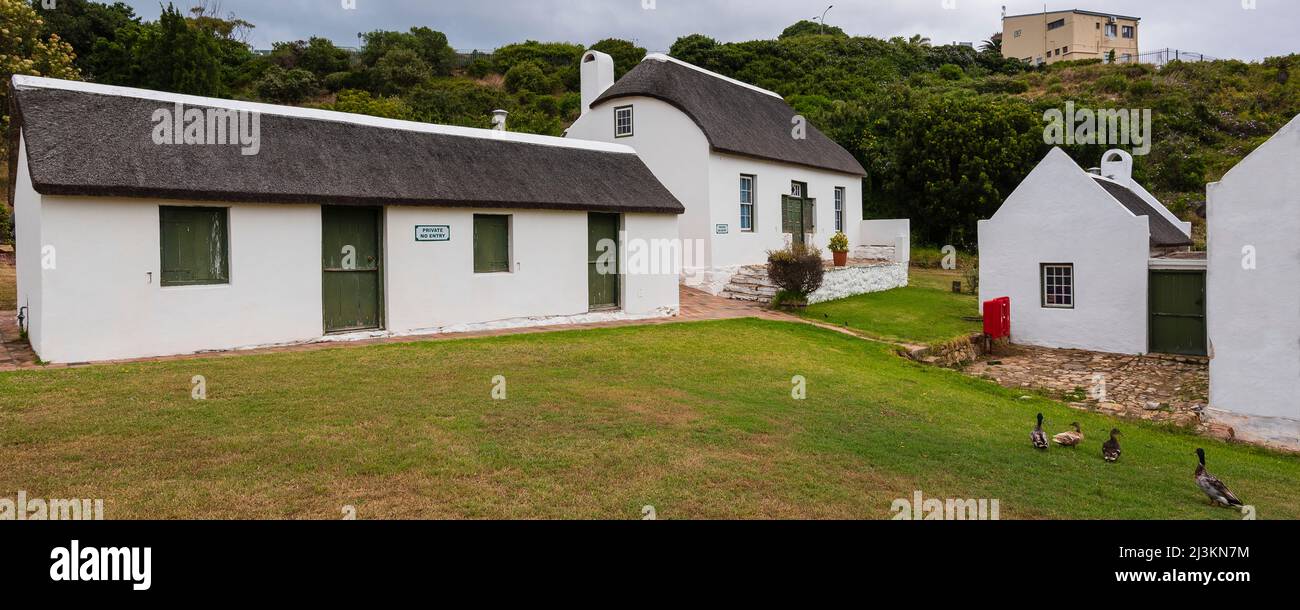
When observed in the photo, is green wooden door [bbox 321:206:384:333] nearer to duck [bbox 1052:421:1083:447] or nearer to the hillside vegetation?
duck [bbox 1052:421:1083:447]

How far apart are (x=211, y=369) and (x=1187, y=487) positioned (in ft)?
38.2

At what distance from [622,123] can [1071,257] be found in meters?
13.0

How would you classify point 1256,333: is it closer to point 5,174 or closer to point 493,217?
point 493,217

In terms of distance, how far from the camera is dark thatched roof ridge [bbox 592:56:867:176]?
22.2 metres

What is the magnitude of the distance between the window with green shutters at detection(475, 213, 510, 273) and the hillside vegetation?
17.9 meters

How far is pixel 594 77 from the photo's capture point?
81.0 feet

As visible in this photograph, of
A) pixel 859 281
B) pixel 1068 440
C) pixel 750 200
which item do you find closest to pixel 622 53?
pixel 750 200

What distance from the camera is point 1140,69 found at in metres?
53.1

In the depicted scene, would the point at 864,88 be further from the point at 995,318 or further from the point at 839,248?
the point at 995,318

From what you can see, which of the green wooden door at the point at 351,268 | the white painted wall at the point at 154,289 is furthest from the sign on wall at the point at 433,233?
the white painted wall at the point at 154,289
